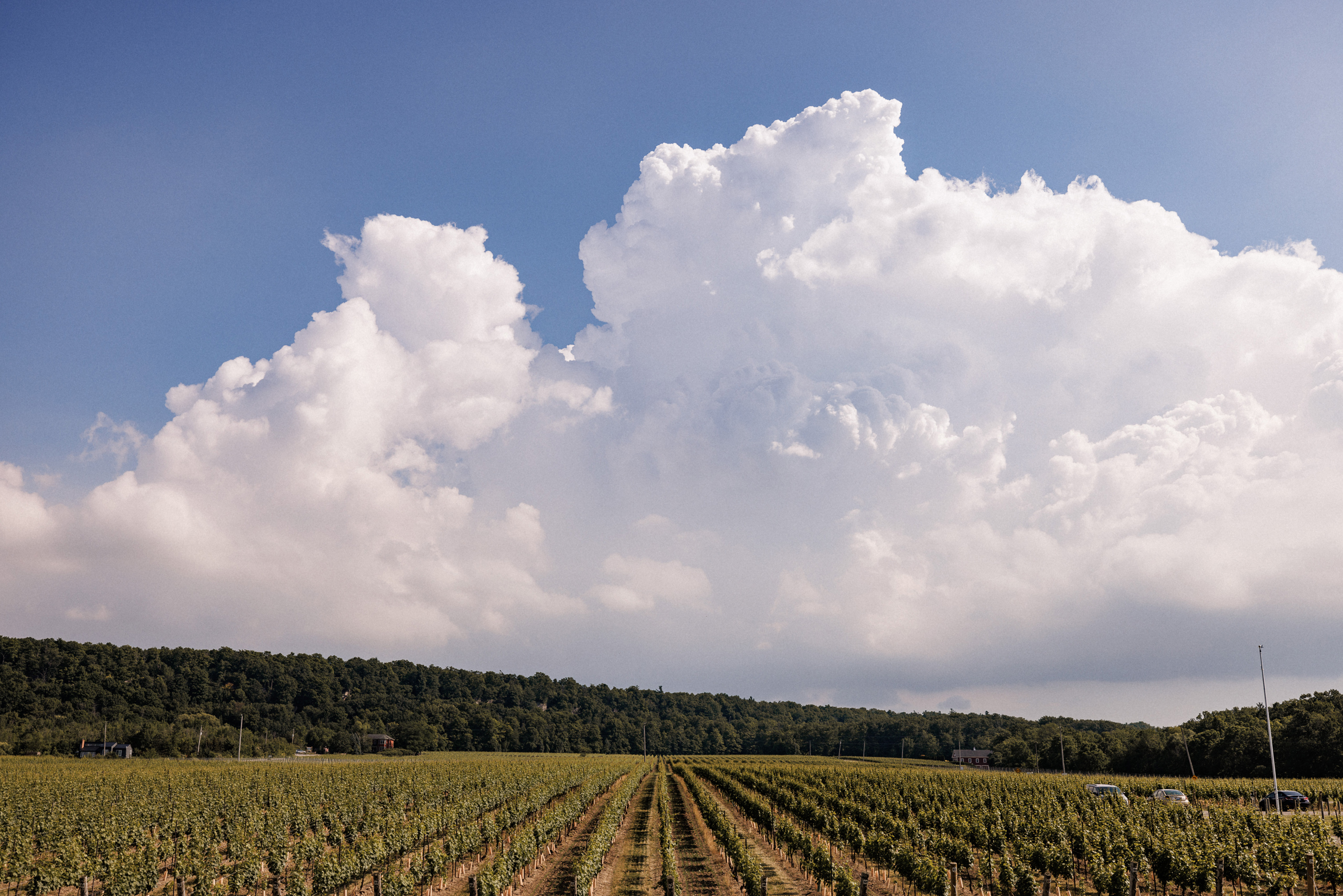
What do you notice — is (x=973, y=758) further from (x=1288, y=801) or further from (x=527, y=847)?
(x=527, y=847)

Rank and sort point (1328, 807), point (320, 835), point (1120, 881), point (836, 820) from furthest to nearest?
point (1328, 807) → point (320, 835) → point (836, 820) → point (1120, 881)

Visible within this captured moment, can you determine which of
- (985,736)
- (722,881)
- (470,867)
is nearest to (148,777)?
(470,867)

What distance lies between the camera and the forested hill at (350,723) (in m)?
88.3

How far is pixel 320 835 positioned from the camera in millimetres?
42688

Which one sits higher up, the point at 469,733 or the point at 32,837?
the point at 32,837

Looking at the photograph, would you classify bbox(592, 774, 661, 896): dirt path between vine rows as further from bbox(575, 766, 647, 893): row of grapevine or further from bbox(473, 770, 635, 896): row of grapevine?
bbox(473, 770, 635, 896): row of grapevine

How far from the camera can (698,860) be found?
34500 millimetres

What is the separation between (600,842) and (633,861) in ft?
12.2

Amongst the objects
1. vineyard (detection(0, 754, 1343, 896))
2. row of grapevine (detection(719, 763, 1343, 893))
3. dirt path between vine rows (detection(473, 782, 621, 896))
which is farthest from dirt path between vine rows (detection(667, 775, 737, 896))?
row of grapevine (detection(719, 763, 1343, 893))

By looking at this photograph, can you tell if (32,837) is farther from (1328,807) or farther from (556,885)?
(1328,807)

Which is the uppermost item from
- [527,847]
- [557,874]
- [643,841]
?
[527,847]

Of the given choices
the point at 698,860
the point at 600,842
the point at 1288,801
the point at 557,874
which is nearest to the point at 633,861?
the point at 698,860

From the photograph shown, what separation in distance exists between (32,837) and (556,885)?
85.0 feet

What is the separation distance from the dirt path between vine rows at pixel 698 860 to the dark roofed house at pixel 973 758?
11911cm
